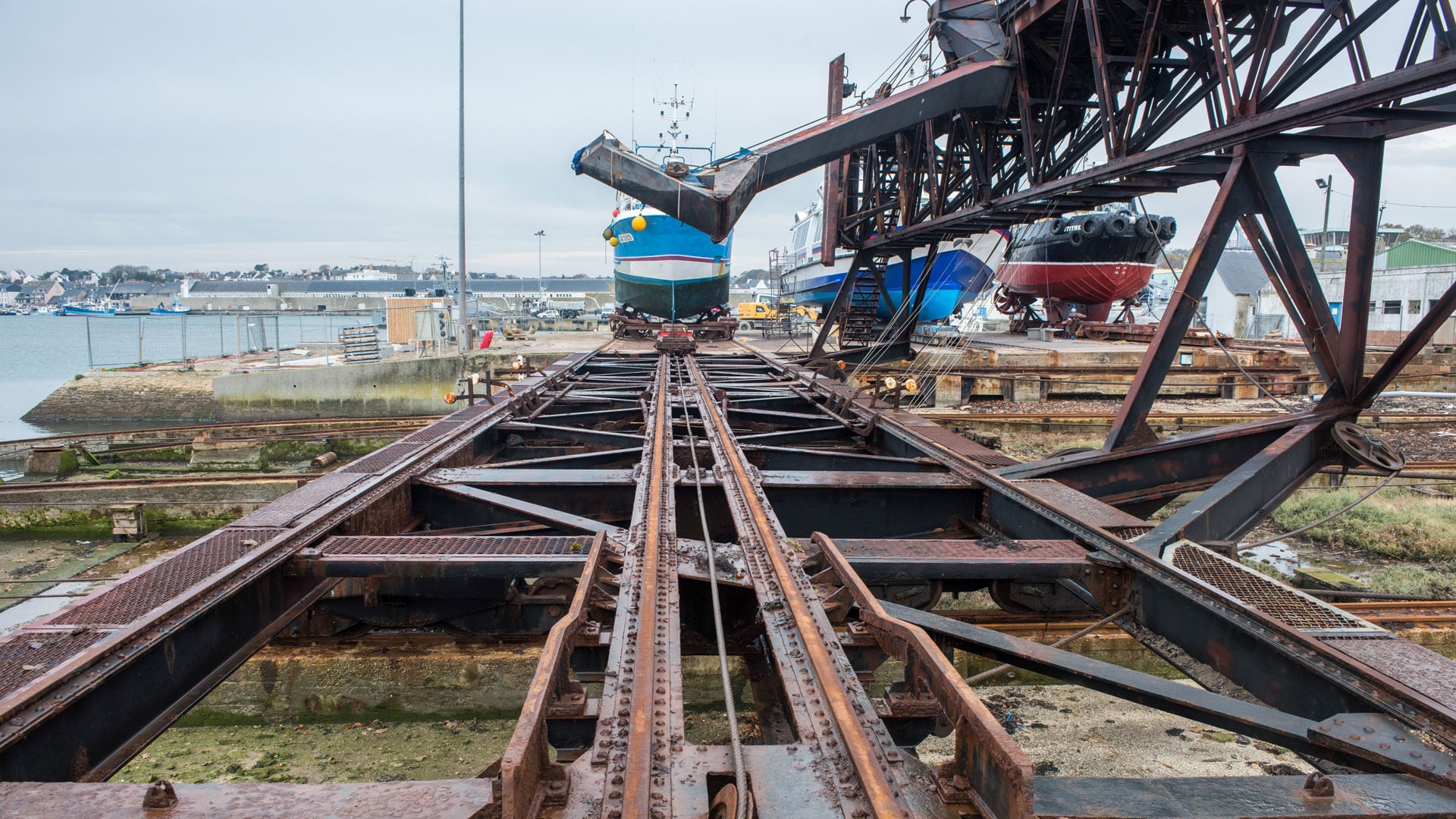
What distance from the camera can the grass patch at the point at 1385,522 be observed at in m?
7.90

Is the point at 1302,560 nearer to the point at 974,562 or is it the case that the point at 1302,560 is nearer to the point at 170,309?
the point at 974,562

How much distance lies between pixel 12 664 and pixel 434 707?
2876 mm

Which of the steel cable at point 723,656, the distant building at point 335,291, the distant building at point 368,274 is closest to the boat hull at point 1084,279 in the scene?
the steel cable at point 723,656

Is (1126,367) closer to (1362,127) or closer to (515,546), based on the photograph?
(1362,127)

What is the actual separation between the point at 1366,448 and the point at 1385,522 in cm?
464

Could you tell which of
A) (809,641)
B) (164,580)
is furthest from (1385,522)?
(164,580)

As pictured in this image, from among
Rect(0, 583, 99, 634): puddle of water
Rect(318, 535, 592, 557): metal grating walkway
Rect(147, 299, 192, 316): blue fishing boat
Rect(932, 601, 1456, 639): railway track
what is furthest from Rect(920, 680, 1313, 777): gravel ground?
Rect(147, 299, 192, 316): blue fishing boat

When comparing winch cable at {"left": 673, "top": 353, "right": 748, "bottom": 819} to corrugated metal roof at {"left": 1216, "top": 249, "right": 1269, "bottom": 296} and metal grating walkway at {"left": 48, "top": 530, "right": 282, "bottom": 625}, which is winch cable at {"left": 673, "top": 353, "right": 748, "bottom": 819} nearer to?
metal grating walkway at {"left": 48, "top": 530, "right": 282, "bottom": 625}

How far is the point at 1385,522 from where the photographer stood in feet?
27.5

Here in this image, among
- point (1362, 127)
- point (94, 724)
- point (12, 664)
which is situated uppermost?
point (1362, 127)

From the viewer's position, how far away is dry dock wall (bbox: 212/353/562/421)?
18.5 m

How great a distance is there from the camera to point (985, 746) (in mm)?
1831

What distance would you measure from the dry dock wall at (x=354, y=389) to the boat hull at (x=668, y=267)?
4.23 m

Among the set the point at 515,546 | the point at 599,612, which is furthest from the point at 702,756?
the point at 515,546
